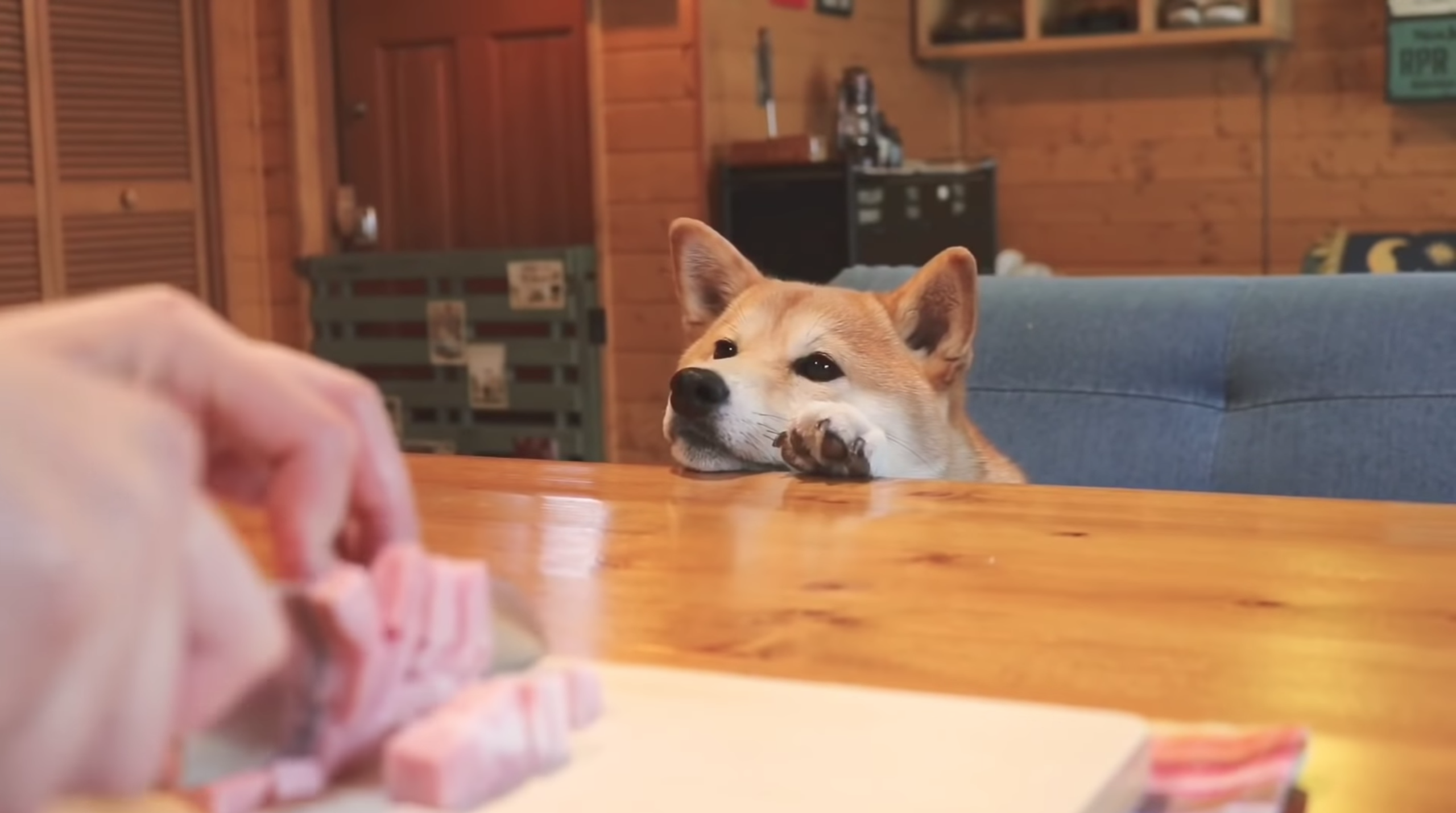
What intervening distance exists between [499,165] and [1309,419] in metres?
3.10

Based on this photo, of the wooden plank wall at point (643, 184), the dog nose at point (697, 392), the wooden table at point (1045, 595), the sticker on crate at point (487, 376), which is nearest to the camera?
the wooden table at point (1045, 595)

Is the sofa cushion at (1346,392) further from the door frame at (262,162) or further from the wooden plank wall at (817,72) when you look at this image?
the door frame at (262,162)

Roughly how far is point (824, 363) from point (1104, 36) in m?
3.55

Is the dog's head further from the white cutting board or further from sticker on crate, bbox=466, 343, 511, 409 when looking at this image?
sticker on crate, bbox=466, 343, 511, 409

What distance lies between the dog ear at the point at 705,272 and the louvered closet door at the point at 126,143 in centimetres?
259

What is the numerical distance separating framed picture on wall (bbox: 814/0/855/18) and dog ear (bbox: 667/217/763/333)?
9.72 feet

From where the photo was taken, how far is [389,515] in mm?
565

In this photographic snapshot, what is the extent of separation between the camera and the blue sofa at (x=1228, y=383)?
6.84ft

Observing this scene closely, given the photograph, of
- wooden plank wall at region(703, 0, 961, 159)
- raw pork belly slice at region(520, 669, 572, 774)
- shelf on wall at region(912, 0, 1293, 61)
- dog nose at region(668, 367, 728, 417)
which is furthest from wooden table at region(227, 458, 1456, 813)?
shelf on wall at region(912, 0, 1293, 61)

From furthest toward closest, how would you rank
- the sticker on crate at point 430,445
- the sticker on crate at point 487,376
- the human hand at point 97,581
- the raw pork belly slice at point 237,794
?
1. the sticker on crate at point 430,445
2. the sticker on crate at point 487,376
3. the raw pork belly slice at point 237,794
4. the human hand at point 97,581

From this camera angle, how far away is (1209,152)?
5.42 metres

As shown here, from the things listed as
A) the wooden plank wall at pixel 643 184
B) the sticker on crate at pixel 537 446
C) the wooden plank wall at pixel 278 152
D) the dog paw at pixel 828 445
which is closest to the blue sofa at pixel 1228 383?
the dog paw at pixel 828 445

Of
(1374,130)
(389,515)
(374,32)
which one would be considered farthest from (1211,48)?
(389,515)

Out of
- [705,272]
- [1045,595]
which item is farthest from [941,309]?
[1045,595]
